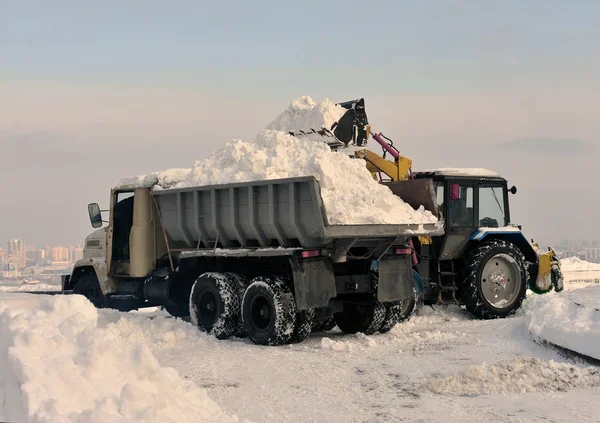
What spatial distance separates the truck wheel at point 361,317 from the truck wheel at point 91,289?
15.8 feet

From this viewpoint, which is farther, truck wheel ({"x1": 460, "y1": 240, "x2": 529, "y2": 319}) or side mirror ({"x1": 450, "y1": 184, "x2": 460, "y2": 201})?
side mirror ({"x1": 450, "y1": 184, "x2": 460, "y2": 201})

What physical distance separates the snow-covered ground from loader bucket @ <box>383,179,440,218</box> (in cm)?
203

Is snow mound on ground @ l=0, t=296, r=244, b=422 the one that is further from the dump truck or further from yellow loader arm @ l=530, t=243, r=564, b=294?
yellow loader arm @ l=530, t=243, r=564, b=294

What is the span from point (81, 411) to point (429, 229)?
25.1 ft

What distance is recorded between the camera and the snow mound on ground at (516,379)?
795 cm

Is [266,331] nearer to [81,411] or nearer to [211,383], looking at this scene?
[211,383]

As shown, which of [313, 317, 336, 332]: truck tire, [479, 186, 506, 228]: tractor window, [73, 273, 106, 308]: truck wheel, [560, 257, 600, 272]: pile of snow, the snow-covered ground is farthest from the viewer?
[560, 257, 600, 272]: pile of snow

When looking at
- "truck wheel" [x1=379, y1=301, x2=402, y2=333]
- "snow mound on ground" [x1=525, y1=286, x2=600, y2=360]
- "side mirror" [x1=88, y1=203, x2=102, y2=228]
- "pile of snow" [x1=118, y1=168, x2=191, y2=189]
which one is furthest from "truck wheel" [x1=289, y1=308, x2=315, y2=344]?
"side mirror" [x1=88, y1=203, x2=102, y2=228]

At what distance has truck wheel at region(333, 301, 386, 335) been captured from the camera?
40.7 ft

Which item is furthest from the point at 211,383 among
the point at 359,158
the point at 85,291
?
the point at 85,291

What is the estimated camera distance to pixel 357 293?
41.0ft

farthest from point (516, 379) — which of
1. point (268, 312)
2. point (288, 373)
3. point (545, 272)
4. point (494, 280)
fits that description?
point (545, 272)

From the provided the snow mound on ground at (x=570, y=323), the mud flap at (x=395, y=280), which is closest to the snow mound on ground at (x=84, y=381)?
the snow mound on ground at (x=570, y=323)

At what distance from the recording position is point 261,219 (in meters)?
11.6
